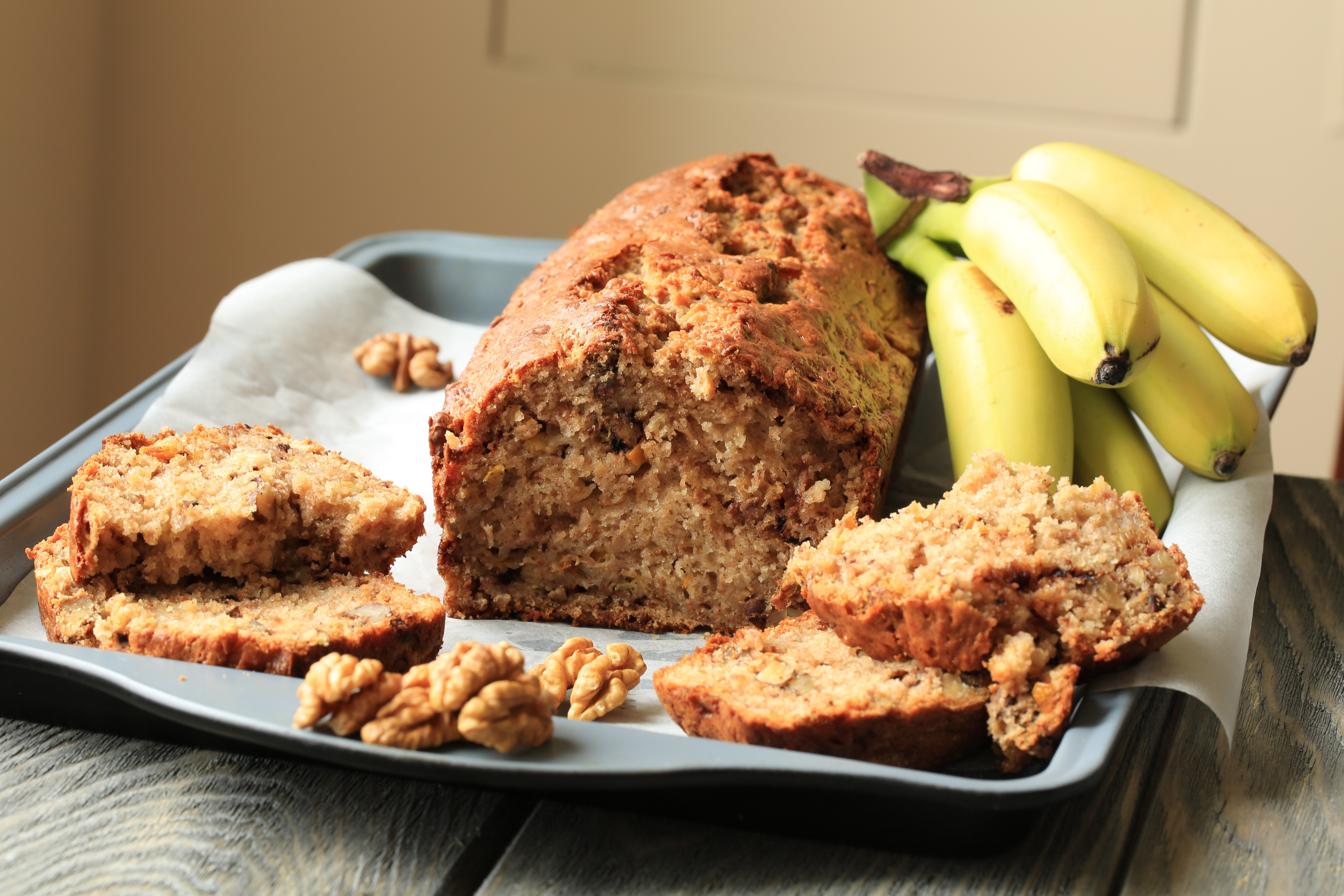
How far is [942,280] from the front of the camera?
2443 millimetres

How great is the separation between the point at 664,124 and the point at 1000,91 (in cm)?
129

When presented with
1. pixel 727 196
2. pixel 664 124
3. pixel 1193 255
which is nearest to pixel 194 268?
pixel 664 124

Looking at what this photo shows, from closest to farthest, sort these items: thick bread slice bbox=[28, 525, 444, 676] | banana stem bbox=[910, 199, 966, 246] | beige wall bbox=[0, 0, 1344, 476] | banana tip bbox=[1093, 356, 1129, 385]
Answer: thick bread slice bbox=[28, 525, 444, 676], banana tip bbox=[1093, 356, 1129, 385], banana stem bbox=[910, 199, 966, 246], beige wall bbox=[0, 0, 1344, 476]

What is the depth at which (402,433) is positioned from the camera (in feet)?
8.91

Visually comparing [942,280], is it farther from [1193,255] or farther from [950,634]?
[950,634]

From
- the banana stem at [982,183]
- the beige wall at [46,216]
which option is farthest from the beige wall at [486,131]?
the banana stem at [982,183]

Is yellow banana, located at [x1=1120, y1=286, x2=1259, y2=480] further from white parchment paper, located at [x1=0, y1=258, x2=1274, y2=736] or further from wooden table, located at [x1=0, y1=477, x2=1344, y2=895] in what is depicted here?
wooden table, located at [x1=0, y1=477, x2=1344, y2=895]

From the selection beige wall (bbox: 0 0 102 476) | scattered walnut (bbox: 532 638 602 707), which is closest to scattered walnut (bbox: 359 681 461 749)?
scattered walnut (bbox: 532 638 602 707)

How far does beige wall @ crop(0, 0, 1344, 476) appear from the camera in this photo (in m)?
4.56

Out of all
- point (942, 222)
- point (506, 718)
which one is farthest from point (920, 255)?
point (506, 718)

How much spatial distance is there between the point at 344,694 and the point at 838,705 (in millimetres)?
559

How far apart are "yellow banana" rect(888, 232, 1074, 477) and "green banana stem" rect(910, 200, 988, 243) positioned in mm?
129

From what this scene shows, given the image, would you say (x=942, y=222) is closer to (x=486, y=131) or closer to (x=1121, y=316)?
(x=1121, y=316)

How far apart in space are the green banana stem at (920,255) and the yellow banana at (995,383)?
0.12m
